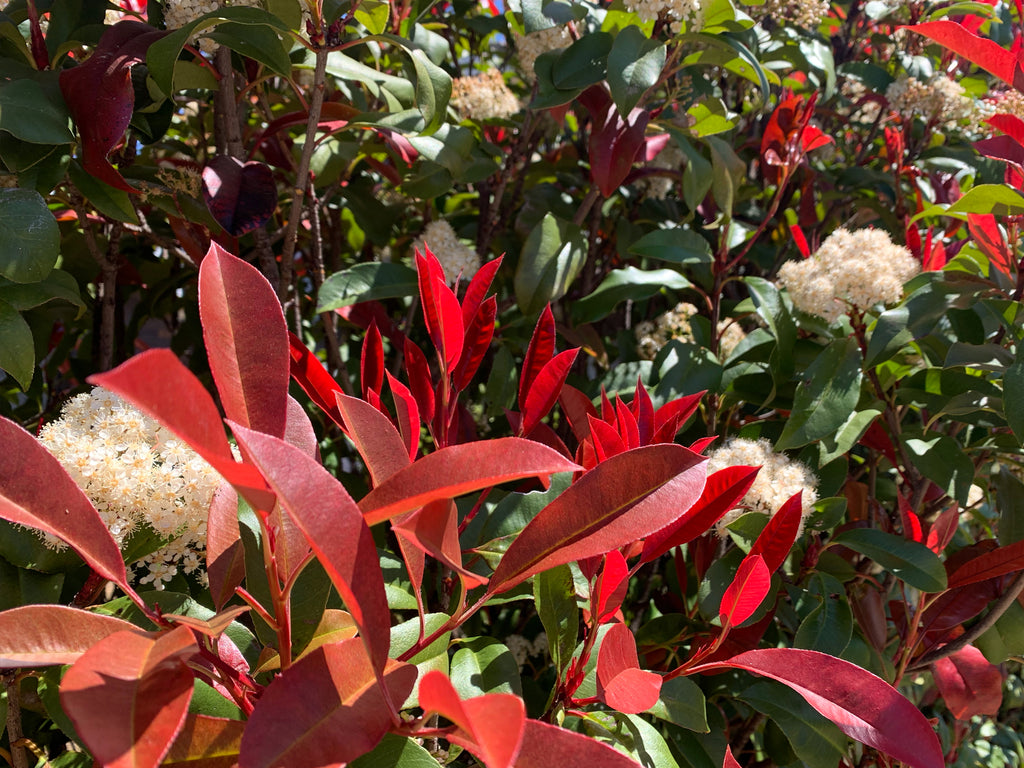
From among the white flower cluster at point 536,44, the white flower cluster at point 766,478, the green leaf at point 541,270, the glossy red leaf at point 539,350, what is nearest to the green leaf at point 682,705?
the white flower cluster at point 766,478

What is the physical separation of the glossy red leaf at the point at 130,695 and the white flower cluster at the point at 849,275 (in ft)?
3.20

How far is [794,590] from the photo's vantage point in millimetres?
967

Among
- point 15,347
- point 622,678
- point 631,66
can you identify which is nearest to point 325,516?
point 622,678

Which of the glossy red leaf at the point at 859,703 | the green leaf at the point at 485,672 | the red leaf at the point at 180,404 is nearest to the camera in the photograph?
the red leaf at the point at 180,404

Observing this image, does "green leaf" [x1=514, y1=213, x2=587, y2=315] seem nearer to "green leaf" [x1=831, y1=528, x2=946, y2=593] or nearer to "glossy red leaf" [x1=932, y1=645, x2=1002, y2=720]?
"green leaf" [x1=831, y1=528, x2=946, y2=593]

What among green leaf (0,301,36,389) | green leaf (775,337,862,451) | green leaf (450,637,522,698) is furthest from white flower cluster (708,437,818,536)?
green leaf (0,301,36,389)

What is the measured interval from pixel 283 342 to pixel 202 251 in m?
0.65

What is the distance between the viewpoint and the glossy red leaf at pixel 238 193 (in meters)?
0.93

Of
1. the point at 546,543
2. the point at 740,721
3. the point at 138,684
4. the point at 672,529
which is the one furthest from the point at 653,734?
the point at 740,721

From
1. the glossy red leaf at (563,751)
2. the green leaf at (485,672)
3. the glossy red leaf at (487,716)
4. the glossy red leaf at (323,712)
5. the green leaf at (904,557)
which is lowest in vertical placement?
the green leaf at (485,672)

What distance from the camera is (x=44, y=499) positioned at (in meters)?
0.48

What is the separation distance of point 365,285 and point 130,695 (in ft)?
2.63

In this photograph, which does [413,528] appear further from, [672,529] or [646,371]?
[646,371]

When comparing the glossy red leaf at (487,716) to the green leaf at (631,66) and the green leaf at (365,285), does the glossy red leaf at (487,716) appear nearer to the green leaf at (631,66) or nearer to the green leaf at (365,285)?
the green leaf at (365,285)
